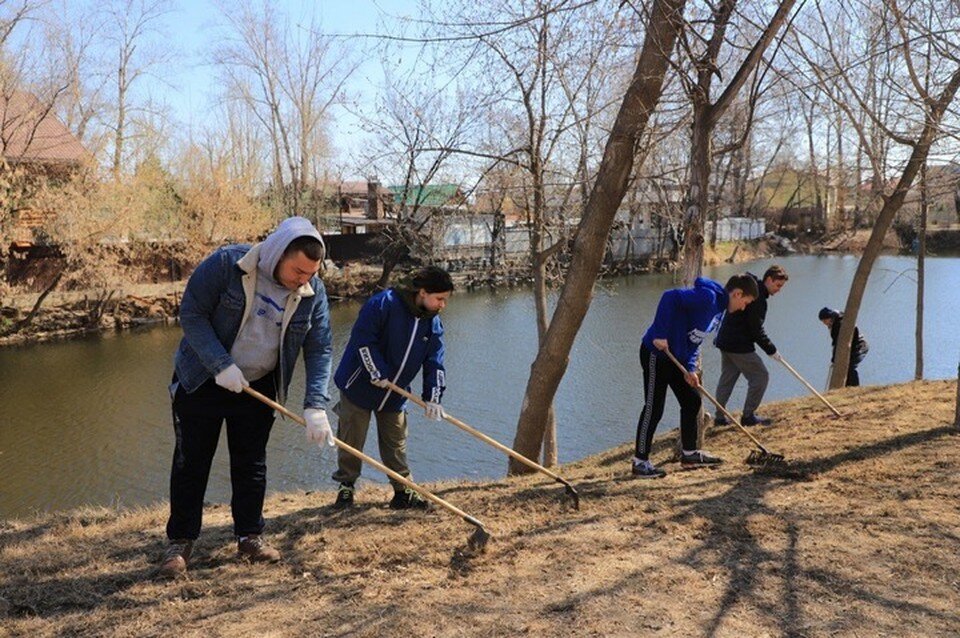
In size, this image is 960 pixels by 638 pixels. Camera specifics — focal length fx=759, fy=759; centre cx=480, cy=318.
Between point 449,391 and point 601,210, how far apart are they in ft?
26.4

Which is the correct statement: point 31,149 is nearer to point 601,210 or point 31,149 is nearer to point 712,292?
point 601,210

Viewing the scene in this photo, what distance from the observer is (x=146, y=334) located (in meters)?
21.9

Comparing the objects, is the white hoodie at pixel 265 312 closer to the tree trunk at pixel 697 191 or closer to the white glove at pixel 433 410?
the white glove at pixel 433 410

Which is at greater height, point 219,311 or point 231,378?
point 219,311

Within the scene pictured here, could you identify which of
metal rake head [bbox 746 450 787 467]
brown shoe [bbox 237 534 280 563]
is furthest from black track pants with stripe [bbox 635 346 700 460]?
brown shoe [bbox 237 534 280 563]

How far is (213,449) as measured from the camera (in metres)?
3.66

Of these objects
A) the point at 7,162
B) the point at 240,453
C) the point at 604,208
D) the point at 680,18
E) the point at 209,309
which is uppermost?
the point at 7,162

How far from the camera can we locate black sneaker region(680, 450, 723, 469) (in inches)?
229

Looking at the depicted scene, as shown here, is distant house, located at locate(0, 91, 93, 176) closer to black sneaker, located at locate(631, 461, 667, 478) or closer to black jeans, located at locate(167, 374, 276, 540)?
black jeans, located at locate(167, 374, 276, 540)

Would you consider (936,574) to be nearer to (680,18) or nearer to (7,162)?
(680,18)

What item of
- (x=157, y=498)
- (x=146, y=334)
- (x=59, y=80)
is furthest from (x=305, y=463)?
(x=59, y=80)

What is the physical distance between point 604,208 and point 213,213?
2214 cm

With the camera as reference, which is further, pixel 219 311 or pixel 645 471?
pixel 645 471

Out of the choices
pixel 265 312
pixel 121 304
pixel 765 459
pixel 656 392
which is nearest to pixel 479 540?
pixel 265 312
